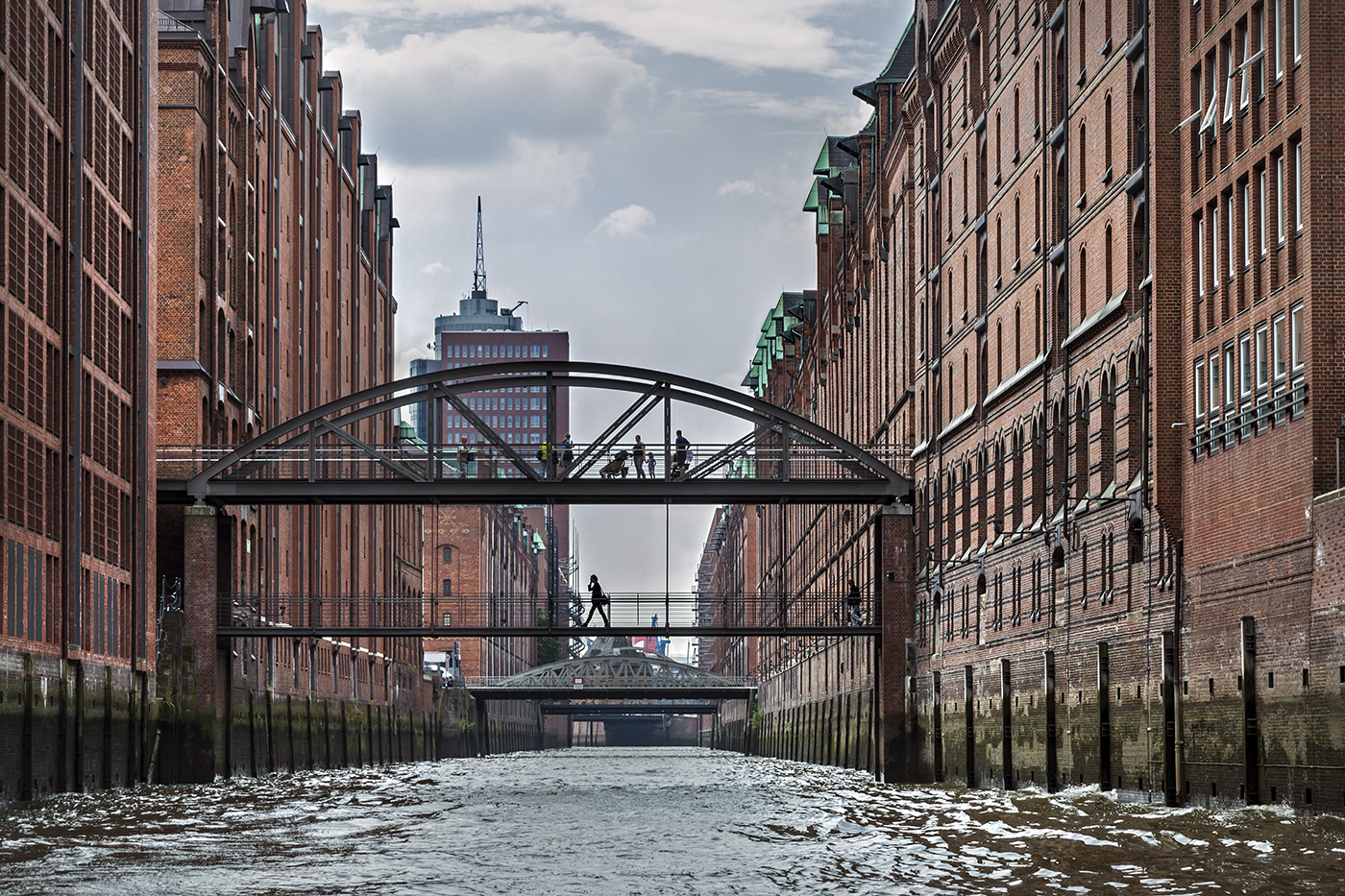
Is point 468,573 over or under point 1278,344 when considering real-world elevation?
under

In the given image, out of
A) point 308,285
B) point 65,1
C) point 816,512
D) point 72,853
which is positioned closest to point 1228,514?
point 72,853

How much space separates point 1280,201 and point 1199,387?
4.39m

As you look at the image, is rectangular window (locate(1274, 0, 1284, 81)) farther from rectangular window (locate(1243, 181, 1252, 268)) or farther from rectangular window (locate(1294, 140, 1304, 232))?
rectangular window (locate(1243, 181, 1252, 268))

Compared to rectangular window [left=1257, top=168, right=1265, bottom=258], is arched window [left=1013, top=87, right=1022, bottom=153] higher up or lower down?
higher up

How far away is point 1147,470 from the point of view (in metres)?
34.3

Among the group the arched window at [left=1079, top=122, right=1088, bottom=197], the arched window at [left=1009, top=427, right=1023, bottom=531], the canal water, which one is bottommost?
the canal water

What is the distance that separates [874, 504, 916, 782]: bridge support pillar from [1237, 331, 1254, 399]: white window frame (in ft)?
64.4

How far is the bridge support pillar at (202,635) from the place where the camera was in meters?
48.4

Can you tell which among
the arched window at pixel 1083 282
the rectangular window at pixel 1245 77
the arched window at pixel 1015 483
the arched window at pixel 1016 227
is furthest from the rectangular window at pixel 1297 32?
the arched window at pixel 1015 483

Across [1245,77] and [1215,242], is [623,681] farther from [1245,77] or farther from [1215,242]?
[1245,77]

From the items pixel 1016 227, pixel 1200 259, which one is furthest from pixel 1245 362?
pixel 1016 227

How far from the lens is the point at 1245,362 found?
102 ft

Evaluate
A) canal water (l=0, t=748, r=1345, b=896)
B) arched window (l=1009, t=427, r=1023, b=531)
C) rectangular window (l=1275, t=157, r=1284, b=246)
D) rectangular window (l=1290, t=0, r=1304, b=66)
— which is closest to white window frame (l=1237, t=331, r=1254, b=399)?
rectangular window (l=1275, t=157, r=1284, b=246)

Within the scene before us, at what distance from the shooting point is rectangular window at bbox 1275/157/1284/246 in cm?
2934
